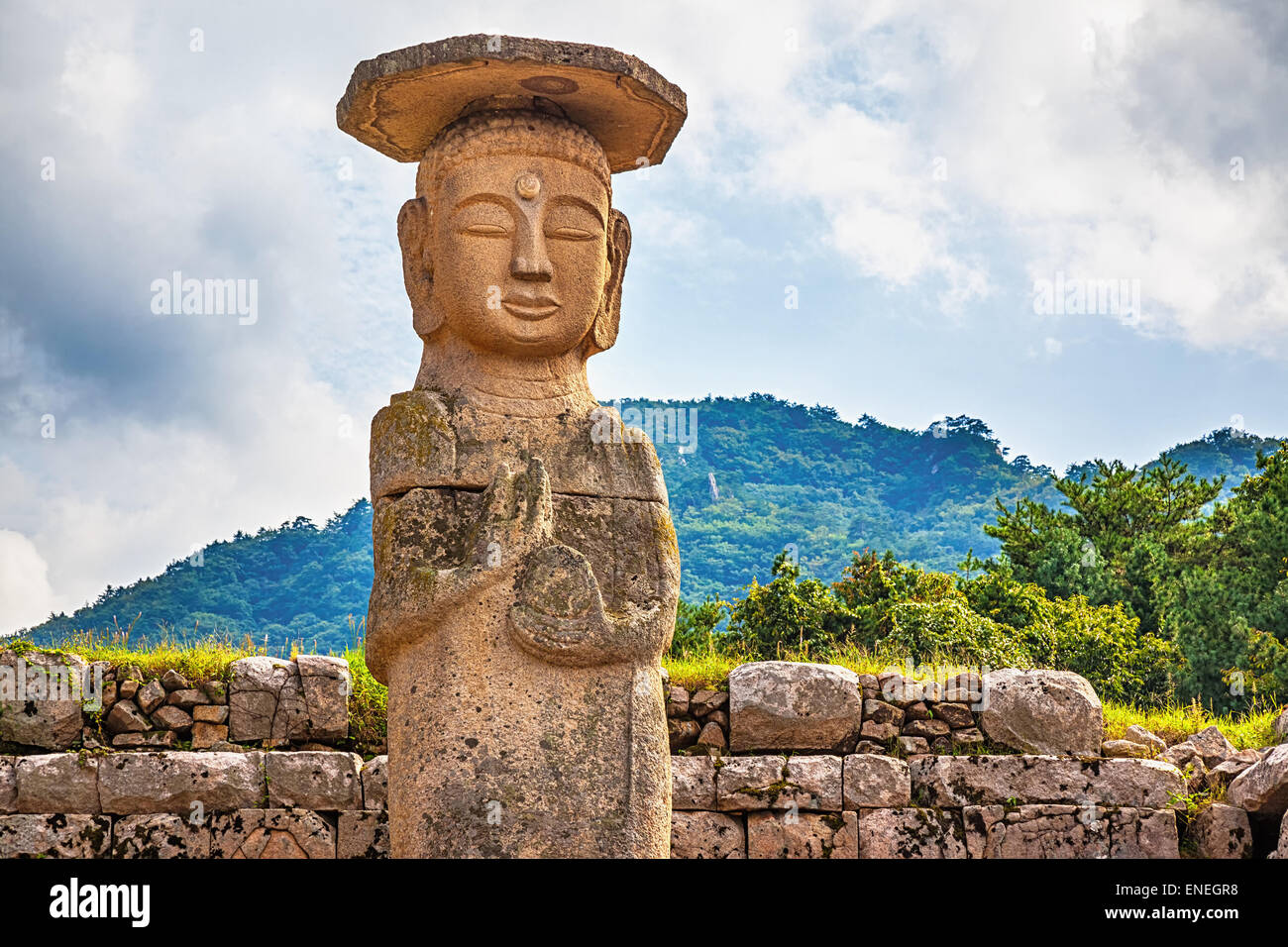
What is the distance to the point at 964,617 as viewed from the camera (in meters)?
14.3

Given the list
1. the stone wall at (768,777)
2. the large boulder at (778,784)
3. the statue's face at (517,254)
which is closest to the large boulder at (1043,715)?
the stone wall at (768,777)

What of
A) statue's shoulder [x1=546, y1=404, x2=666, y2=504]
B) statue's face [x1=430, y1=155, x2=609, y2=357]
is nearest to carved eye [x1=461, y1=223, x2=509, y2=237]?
statue's face [x1=430, y1=155, x2=609, y2=357]

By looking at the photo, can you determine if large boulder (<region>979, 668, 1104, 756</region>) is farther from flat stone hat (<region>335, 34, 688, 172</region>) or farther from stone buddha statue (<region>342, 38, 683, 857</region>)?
flat stone hat (<region>335, 34, 688, 172</region>)

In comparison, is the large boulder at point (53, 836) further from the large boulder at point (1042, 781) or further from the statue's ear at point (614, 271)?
the large boulder at point (1042, 781)

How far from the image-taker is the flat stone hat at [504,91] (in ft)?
20.2

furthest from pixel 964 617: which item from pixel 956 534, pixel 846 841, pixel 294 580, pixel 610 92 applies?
pixel 956 534

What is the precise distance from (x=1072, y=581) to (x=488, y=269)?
1961cm

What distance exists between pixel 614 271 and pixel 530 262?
0.73 meters

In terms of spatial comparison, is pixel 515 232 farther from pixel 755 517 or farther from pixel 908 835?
pixel 755 517

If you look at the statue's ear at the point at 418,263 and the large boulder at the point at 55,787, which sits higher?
the statue's ear at the point at 418,263

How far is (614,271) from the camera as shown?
6883mm

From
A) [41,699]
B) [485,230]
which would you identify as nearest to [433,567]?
[485,230]

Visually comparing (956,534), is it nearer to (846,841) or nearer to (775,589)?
(775,589)

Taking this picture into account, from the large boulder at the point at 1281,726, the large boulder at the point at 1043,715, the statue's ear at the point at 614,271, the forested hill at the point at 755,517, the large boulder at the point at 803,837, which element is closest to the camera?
the statue's ear at the point at 614,271
